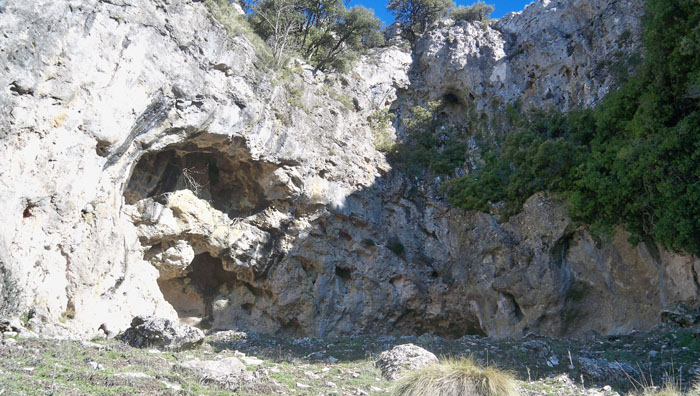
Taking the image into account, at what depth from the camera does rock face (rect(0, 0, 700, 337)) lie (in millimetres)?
11750

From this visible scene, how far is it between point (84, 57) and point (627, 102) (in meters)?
13.3

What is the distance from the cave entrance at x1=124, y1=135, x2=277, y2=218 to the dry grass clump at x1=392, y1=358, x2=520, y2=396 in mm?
10816

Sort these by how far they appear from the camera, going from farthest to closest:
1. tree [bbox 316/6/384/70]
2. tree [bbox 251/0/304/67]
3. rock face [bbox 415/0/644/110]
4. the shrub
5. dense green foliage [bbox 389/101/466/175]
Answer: tree [bbox 316/6/384/70] → the shrub → dense green foliage [bbox 389/101/466/175] → tree [bbox 251/0/304/67] → rock face [bbox 415/0/644/110]

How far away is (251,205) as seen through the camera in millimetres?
17156

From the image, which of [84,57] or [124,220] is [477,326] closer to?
[124,220]

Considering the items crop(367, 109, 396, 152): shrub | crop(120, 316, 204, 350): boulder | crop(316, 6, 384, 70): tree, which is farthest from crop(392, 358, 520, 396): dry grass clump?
crop(316, 6, 384, 70): tree

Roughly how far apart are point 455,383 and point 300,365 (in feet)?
13.4

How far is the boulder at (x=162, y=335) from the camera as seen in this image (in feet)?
32.2

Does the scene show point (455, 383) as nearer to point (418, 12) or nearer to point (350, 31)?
point (350, 31)

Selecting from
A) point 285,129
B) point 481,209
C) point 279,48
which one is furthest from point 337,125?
point 481,209

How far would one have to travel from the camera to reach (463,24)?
22.6 metres

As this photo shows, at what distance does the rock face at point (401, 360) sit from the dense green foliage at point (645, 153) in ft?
22.3

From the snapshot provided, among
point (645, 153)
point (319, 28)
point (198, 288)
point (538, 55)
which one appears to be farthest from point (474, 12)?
point (198, 288)

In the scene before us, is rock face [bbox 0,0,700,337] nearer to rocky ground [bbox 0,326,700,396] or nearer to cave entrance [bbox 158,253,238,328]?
cave entrance [bbox 158,253,238,328]
